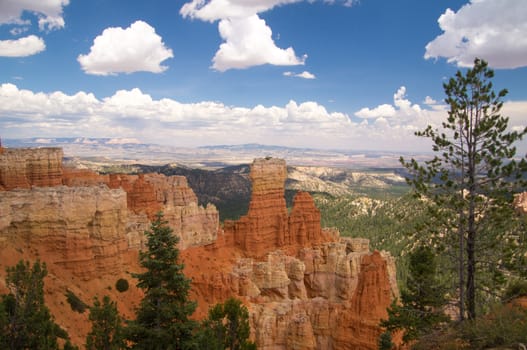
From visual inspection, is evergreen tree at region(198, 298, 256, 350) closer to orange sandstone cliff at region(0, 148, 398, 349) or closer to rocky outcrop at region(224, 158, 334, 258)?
orange sandstone cliff at region(0, 148, 398, 349)

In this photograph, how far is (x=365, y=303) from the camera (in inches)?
1532

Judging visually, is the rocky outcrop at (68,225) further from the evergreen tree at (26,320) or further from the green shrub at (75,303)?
the evergreen tree at (26,320)

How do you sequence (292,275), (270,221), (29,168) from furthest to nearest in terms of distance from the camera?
(270,221) → (292,275) → (29,168)

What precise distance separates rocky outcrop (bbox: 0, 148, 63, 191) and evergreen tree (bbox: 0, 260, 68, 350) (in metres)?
26.4

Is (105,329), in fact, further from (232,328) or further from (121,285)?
(121,285)

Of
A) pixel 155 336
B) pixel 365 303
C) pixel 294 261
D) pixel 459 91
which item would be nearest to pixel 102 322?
pixel 155 336

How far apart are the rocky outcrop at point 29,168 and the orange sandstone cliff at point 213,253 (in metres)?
0.11

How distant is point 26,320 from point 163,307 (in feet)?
21.0

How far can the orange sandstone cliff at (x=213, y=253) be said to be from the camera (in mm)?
35469

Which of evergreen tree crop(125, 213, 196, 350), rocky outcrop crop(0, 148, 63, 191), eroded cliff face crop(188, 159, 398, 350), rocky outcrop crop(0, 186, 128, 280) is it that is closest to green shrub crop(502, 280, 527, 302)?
evergreen tree crop(125, 213, 196, 350)

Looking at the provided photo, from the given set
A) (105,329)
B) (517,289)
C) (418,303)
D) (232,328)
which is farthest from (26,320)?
(517,289)

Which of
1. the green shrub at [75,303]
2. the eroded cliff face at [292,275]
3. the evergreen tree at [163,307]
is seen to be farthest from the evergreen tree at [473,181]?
the green shrub at [75,303]

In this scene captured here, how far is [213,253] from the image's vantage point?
164 feet

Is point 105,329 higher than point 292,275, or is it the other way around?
point 105,329
